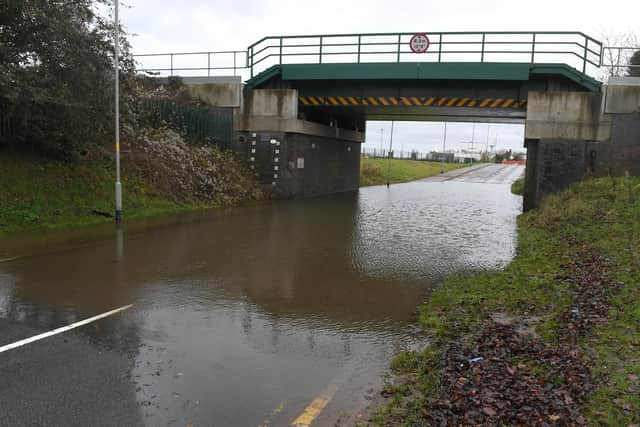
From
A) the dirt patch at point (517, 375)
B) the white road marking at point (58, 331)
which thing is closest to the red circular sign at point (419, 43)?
the dirt patch at point (517, 375)

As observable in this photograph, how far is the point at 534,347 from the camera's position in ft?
19.1

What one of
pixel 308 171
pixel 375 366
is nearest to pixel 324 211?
pixel 308 171

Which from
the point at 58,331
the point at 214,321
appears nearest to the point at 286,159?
the point at 214,321

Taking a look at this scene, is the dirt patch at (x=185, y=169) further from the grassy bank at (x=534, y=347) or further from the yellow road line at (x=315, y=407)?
the yellow road line at (x=315, y=407)

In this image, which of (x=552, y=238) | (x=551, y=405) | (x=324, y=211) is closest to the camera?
(x=551, y=405)

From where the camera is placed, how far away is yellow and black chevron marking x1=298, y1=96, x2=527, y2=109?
76.5 feet

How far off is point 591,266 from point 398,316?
4.14 meters

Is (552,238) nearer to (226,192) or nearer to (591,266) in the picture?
(591,266)

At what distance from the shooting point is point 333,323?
7.14 m

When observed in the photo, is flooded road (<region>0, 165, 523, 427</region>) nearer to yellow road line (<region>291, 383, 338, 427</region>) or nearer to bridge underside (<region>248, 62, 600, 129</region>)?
yellow road line (<region>291, 383, 338, 427</region>)

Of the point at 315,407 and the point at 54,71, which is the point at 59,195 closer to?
the point at 54,71

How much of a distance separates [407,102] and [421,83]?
1044mm

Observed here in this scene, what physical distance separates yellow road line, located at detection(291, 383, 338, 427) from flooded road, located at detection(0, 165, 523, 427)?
0.08ft

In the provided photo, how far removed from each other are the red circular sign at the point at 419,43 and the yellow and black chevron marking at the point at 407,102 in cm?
226
